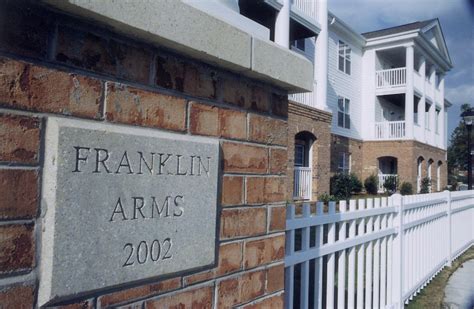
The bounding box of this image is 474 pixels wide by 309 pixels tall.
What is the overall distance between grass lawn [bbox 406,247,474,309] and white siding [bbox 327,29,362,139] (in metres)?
11.1

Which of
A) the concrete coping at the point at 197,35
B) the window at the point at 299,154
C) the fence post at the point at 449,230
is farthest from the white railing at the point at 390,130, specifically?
the concrete coping at the point at 197,35

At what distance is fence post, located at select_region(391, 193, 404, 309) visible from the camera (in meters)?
3.77

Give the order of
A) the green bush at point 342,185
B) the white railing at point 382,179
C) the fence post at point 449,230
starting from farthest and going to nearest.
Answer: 1. the white railing at point 382,179
2. the green bush at point 342,185
3. the fence post at point 449,230

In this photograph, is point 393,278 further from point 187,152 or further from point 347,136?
point 347,136

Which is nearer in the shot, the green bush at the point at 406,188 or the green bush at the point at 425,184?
the green bush at the point at 406,188

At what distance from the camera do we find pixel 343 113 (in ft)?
57.5

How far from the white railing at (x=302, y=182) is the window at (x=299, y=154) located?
44 cm

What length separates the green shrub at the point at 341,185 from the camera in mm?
14562

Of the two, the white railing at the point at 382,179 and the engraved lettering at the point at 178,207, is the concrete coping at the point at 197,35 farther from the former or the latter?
the white railing at the point at 382,179

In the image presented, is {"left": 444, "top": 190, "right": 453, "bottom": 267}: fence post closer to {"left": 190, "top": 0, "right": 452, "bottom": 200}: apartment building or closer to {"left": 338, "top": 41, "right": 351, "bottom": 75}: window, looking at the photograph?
{"left": 190, "top": 0, "right": 452, "bottom": 200}: apartment building

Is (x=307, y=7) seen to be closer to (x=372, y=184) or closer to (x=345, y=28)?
(x=345, y=28)

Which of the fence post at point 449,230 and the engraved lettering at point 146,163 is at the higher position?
the engraved lettering at point 146,163

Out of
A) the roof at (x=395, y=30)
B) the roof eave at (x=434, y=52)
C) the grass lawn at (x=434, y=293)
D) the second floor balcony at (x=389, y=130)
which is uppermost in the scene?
the roof at (x=395, y=30)

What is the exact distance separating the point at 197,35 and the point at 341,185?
47.2 ft
